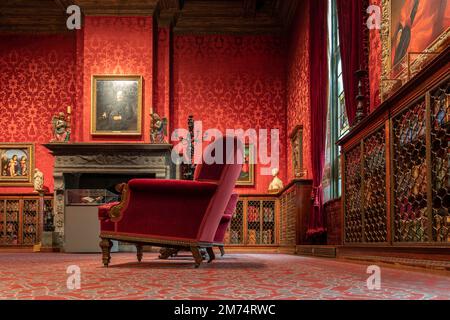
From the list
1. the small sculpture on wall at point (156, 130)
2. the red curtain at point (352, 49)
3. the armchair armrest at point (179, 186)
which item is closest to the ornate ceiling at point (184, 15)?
the small sculpture on wall at point (156, 130)

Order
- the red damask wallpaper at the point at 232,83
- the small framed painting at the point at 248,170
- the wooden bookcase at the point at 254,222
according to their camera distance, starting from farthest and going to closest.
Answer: the red damask wallpaper at the point at 232,83, the small framed painting at the point at 248,170, the wooden bookcase at the point at 254,222

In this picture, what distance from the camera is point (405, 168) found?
4.45m

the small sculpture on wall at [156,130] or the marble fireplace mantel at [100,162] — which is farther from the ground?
the small sculpture on wall at [156,130]

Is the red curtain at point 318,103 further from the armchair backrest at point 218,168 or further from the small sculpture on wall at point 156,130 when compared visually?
the armchair backrest at point 218,168

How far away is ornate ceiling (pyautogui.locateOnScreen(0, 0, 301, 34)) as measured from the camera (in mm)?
12352

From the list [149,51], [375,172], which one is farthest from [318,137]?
[149,51]

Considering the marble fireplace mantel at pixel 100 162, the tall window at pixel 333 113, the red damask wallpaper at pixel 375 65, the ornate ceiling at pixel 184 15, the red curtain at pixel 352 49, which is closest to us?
the red damask wallpaper at pixel 375 65

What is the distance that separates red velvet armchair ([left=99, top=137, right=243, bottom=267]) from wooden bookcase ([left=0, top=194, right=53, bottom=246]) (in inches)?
307

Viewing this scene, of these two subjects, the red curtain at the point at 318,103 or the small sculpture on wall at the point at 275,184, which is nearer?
the red curtain at the point at 318,103

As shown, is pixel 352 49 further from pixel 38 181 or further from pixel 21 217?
pixel 21 217

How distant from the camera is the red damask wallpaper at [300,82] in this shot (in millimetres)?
10117

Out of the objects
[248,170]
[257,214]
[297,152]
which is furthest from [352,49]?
[248,170]

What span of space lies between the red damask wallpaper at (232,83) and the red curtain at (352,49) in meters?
6.00

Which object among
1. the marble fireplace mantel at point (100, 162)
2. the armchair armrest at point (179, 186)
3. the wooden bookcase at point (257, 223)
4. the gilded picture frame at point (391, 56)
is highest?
the gilded picture frame at point (391, 56)
